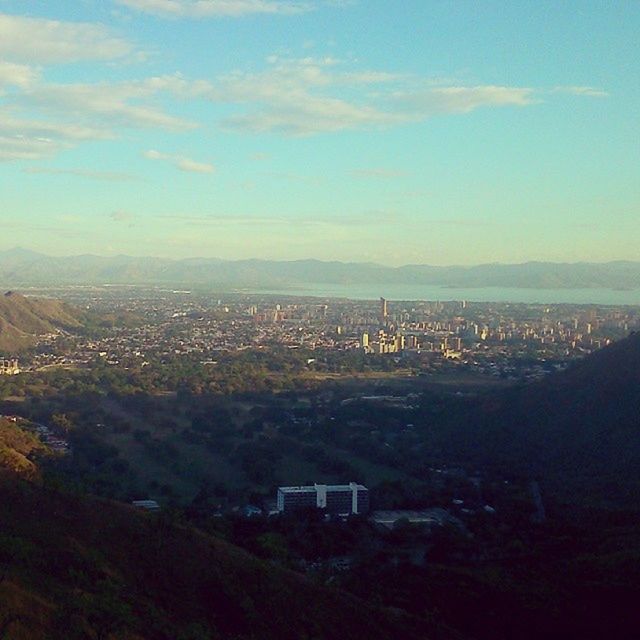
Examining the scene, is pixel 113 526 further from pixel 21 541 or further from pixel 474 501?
pixel 474 501

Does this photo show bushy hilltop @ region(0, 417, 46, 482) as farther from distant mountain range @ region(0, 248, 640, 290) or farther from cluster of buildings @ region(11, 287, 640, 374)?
distant mountain range @ region(0, 248, 640, 290)

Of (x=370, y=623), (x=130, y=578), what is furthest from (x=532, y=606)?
(x=130, y=578)

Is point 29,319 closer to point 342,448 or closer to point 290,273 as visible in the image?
point 342,448

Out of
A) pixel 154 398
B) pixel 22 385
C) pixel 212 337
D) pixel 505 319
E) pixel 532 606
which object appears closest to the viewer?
pixel 532 606

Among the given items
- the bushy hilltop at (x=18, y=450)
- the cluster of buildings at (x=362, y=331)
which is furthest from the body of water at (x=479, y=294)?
the bushy hilltop at (x=18, y=450)

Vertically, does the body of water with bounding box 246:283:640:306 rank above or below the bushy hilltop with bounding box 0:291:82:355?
above

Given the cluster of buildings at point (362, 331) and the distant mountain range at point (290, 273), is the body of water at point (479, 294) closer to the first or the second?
the distant mountain range at point (290, 273)

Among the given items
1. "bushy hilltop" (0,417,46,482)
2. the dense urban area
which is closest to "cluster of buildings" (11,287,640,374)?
the dense urban area
